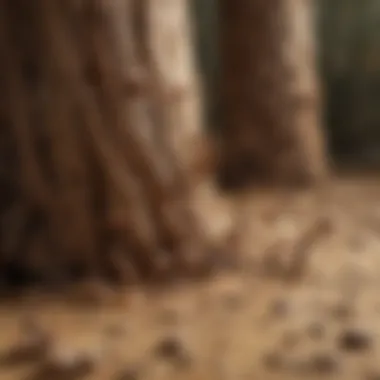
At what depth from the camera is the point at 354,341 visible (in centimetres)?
58

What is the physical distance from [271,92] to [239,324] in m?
0.83

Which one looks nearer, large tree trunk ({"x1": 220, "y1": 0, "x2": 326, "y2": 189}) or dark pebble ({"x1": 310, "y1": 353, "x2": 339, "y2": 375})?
dark pebble ({"x1": 310, "y1": 353, "x2": 339, "y2": 375})

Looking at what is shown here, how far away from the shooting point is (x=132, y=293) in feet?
2.45

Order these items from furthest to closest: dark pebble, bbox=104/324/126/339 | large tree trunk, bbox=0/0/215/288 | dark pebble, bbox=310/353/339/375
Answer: large tree trunk, bbox=0/0/215/288 → dark pebble, bbox=104/324/126/339 → dark pebble, bbox=310/353/339/375

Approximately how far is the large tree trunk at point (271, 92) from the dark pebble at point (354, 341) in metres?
0.84

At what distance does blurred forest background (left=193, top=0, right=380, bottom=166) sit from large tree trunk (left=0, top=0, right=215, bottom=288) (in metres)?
1.03

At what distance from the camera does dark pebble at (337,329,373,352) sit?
0.57 metres

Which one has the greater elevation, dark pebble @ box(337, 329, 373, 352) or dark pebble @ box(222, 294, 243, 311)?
dark pebble @ box(337, 329, 373, 352)

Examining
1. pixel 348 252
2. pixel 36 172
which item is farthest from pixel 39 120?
pixel 348 252

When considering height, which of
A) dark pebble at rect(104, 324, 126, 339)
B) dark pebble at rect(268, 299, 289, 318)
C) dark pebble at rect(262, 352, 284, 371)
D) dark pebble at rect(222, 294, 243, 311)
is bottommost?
dark pebble at rect(222, 294, 243, 311)

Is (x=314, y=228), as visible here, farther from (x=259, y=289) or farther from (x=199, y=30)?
(x=199, y=30)

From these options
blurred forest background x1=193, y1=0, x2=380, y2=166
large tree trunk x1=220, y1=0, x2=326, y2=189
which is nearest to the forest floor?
large tree trunk x1=220, y1=0, x2=326, y2=189

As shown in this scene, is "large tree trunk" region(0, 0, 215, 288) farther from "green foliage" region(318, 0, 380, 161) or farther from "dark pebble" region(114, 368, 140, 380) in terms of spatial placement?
"green foliage" region(318, 0, 380, 161)

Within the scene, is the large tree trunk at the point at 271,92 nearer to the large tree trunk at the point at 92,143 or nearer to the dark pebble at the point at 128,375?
the large tree trunk at the point at 92,143
